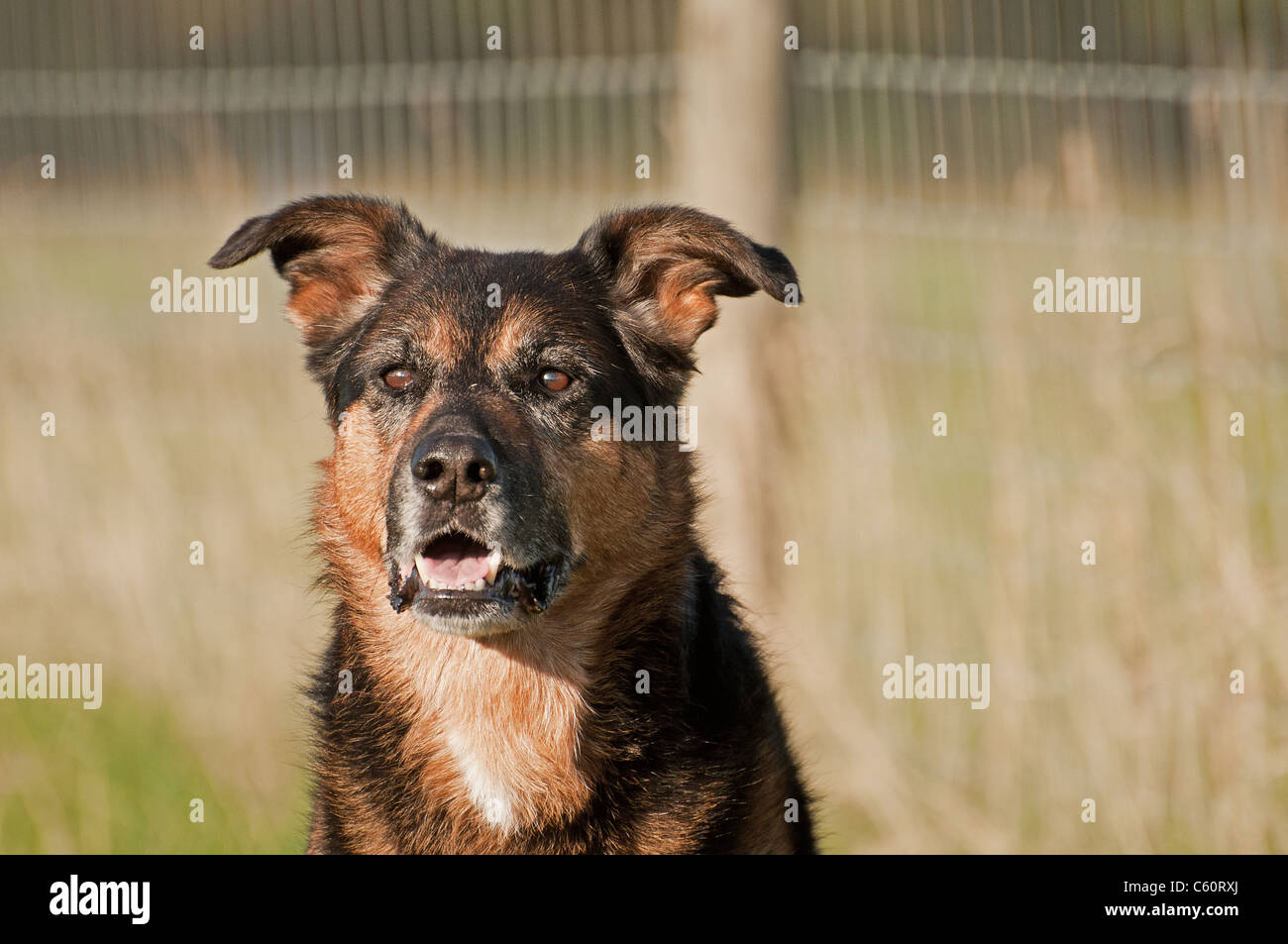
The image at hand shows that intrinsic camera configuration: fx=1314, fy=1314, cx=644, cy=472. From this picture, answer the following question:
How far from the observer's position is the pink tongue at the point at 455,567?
384 centimetres

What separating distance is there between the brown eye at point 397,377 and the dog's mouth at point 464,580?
1.91ft

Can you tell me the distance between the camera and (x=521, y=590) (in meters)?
3.86

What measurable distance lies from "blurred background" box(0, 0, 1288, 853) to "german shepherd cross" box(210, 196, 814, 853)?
1.44 m

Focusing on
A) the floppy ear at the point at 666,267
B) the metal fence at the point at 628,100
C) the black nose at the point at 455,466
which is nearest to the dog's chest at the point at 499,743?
the black nose at the point at 455,466

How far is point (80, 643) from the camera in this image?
681 cm

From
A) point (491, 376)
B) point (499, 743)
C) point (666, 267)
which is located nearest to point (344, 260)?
point (491, 376)

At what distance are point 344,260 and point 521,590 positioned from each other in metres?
1.53

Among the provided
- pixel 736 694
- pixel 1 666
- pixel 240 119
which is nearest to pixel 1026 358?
pixel 736 694

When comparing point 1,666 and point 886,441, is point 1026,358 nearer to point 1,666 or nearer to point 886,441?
point 886,441

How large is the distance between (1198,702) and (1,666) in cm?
565

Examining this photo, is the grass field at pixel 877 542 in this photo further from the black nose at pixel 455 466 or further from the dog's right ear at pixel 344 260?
the black nose at pixel 455 466

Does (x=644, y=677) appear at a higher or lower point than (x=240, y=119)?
lower

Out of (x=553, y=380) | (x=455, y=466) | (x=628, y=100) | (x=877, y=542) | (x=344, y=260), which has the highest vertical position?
(x=628, y=100)

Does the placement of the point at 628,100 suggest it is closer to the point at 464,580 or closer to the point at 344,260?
the point at 344,260
